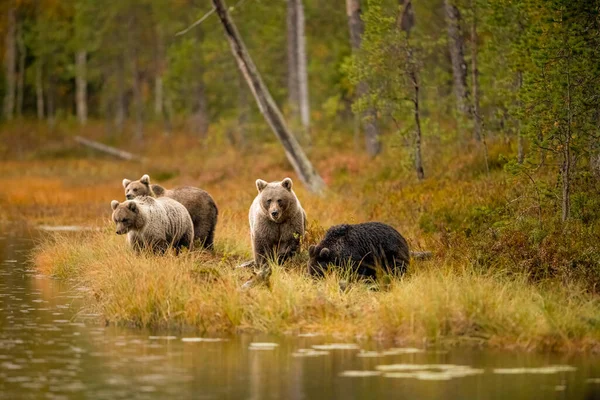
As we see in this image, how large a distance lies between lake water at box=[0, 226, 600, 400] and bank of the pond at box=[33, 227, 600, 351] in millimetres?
350

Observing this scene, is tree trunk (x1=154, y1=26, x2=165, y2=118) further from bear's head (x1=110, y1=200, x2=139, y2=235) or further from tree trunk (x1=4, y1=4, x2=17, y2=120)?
bear's head (x1=110, y1=200, x2=139, y2=235)

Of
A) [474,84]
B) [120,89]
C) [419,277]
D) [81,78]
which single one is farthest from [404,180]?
[81,78]

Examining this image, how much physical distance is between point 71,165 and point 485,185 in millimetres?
31213

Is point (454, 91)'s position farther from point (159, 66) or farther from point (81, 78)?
point (159, 66)

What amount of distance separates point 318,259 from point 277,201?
3.73 feet

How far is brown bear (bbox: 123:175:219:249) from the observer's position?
58.2 ft

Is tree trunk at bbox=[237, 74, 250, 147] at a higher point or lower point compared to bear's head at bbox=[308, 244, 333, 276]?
higher

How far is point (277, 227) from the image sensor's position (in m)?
15.5

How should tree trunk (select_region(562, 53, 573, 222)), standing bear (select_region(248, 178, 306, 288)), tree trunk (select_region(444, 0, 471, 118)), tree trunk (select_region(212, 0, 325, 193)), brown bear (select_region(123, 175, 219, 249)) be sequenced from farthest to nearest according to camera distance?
tree trunk (select_region(212, 0, 325, 193)), tree trunk (select_region(444, 0, 471, 118)), brown bear (select_region(123, 175, 219, 249)), standing bear (select_region(248, 178, 306, 288)), tree trunk (select_region(562, 53, 573, 222))

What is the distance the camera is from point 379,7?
23109 mm

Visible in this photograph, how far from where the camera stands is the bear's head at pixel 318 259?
47.2 feet

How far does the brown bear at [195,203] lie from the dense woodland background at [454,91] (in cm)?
368

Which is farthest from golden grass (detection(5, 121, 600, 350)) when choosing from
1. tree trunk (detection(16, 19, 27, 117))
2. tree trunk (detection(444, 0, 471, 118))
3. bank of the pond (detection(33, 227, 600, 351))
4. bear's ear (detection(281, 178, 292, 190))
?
tree trunk (detection(16, 19, 27, 117))

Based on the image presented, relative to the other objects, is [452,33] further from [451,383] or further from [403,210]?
[451,383]
